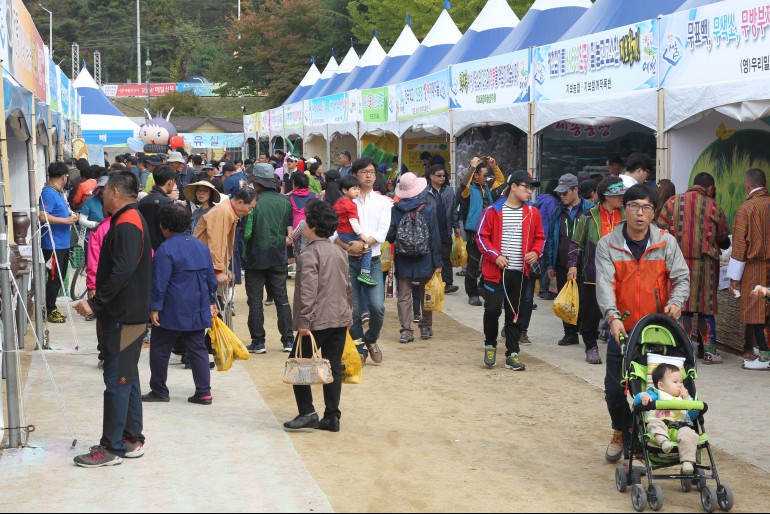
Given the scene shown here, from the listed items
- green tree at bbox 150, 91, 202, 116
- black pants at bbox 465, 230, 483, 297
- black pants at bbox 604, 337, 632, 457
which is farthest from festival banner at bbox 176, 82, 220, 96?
black pants at bbox 604, 337, 632, 457

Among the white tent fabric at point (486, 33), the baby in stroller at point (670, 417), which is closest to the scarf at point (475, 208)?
the white tent fabric at point (486, 33)

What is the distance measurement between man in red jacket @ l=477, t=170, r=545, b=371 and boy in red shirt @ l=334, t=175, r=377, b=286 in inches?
42.8

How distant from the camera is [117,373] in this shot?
6.07m

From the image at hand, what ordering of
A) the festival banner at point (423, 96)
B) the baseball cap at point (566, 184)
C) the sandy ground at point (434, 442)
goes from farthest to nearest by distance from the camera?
1. the festival banner at point (423, 96)
2. the baseball cap at point (566, 184)
3. the sandy ground at point (434, 442)

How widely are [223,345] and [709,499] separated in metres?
4.22

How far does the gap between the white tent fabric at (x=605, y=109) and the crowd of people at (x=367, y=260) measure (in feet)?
2.23

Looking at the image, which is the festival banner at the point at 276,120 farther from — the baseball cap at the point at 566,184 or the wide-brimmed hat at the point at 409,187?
the wide-brimmed hat at the point at 409,187

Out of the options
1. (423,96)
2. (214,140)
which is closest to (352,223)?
(423,96)

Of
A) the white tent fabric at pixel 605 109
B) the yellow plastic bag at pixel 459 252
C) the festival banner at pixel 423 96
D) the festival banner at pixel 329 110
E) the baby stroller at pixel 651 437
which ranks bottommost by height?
the baby stroller at pixel 651 437

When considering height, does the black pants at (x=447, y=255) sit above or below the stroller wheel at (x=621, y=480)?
above

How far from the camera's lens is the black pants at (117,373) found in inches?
239

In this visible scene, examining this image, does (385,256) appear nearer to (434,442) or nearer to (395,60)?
(434,442)

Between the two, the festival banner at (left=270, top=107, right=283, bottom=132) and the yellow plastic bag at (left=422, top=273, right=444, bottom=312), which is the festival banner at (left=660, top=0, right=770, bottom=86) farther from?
the festival banner at (left=270, top=107, right=283, bottom=132)

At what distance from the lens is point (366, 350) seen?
957 cm
